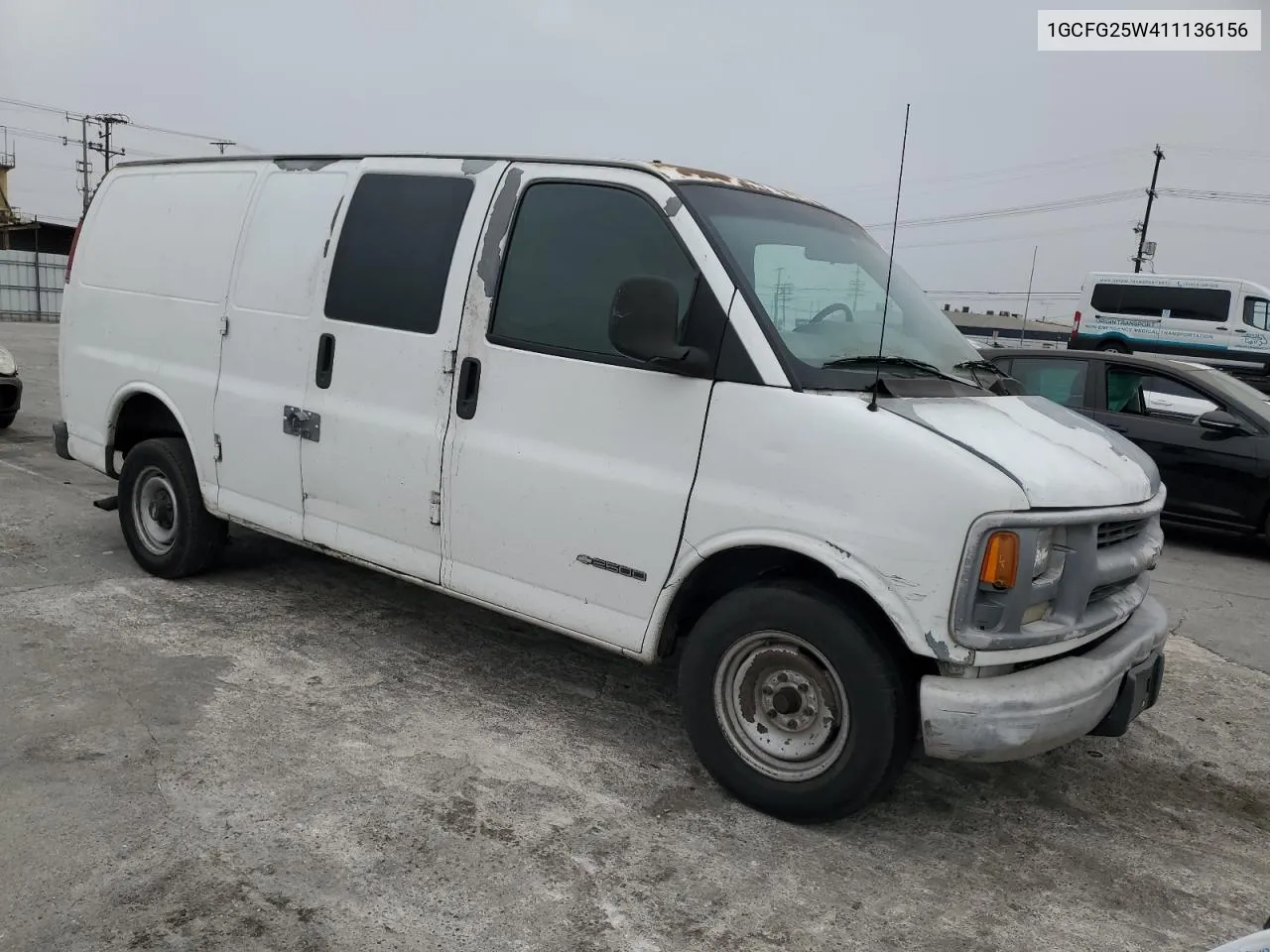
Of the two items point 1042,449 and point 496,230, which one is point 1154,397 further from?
point 496,230

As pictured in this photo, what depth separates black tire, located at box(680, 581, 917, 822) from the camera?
9.94ft

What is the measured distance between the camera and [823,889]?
2.96 m

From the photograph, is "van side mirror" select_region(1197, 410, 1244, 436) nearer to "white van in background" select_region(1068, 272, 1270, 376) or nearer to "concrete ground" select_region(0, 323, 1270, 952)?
"concrete ground" select_region(0, 323, 1270, 952)

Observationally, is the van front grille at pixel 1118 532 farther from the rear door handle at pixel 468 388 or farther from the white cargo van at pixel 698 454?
the rear door handle at pixel 468 388

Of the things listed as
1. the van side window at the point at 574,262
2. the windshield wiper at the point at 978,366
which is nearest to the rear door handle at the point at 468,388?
the van side window at the point at 574,262

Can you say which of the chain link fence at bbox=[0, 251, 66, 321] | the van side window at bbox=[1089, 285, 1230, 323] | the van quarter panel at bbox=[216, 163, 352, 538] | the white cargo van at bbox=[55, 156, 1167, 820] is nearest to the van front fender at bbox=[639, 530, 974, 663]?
Result: the white cargo van at bbox=[55, 156, 1167, 820]

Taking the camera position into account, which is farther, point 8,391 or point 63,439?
point 8,391

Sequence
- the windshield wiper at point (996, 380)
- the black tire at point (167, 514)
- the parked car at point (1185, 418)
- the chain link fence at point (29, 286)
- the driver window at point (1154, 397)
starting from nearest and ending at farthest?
1. the windshield wiper at point (996, 380)
2. the black tire at point (167, 514)
3. the parked car at point (1185, 418)
4. the driver window at point (1154, 397)
5. the chain link fence at point (29, 286)

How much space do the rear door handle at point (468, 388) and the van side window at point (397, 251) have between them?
261 mm

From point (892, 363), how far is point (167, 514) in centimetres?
399

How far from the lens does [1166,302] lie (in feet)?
76.3

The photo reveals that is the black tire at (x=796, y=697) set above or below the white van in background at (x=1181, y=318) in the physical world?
below

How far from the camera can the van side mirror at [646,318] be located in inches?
126

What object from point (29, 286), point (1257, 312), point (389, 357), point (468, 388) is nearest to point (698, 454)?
point (468, 388)
